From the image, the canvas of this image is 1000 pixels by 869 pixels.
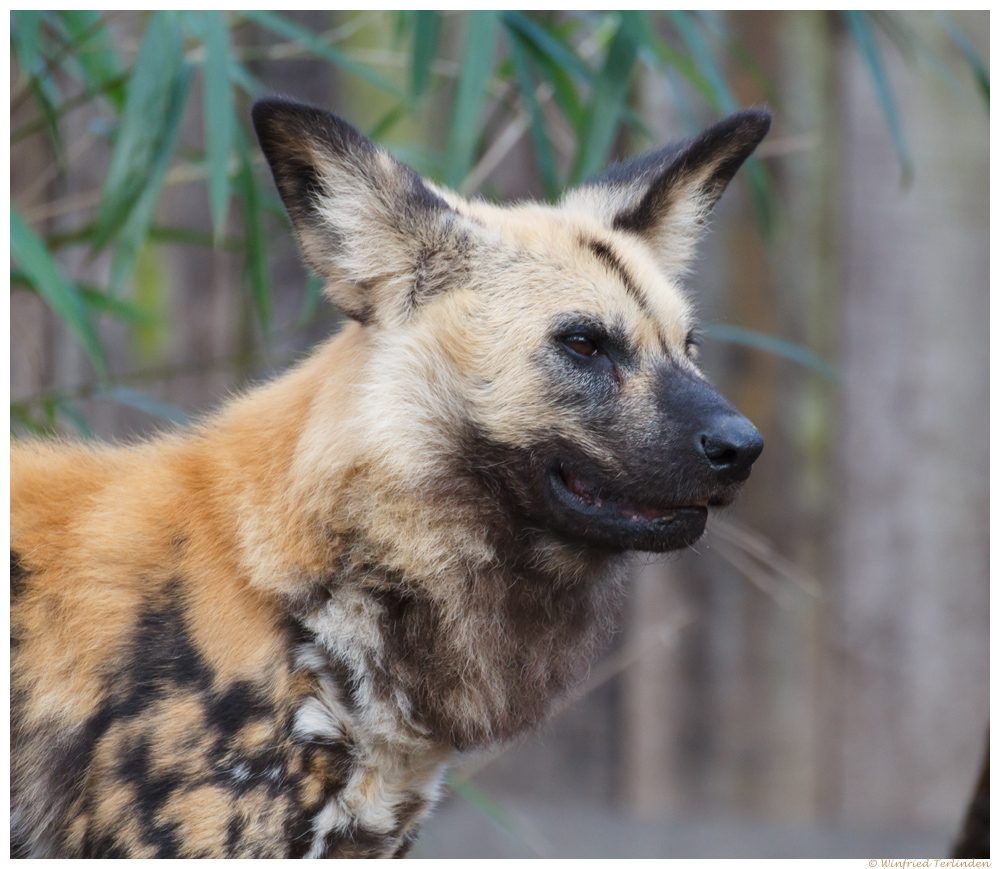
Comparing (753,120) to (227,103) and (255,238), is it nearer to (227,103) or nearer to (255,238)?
(227,103)

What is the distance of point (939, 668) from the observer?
5.55 metres

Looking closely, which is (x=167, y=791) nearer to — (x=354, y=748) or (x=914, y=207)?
(x=354, y=748)

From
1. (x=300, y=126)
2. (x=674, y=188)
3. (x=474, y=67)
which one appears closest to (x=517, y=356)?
(x=300, y=126)

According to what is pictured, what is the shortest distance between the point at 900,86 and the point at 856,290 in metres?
1.15

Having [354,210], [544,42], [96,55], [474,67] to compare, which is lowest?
[354,210]

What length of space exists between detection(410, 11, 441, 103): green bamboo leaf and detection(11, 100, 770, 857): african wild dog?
2.79ft

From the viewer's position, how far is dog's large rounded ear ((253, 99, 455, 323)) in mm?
2602

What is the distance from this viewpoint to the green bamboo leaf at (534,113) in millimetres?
3812

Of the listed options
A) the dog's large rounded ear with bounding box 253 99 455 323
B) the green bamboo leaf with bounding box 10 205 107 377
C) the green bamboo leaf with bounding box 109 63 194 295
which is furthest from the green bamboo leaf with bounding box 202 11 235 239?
the dog's large rounded ear with bounding box 253 99 455 323

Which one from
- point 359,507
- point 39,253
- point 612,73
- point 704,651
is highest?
point 612,73

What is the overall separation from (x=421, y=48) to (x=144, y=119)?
0.99 m

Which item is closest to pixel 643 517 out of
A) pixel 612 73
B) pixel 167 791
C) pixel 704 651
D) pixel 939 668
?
pixel 167 791

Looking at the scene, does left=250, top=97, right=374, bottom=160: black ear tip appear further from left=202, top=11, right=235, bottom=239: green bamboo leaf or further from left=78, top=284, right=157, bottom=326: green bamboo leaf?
left=78, top=284, right=157, bottom=326: green bamboo leaf

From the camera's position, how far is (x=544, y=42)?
12.6 feet
